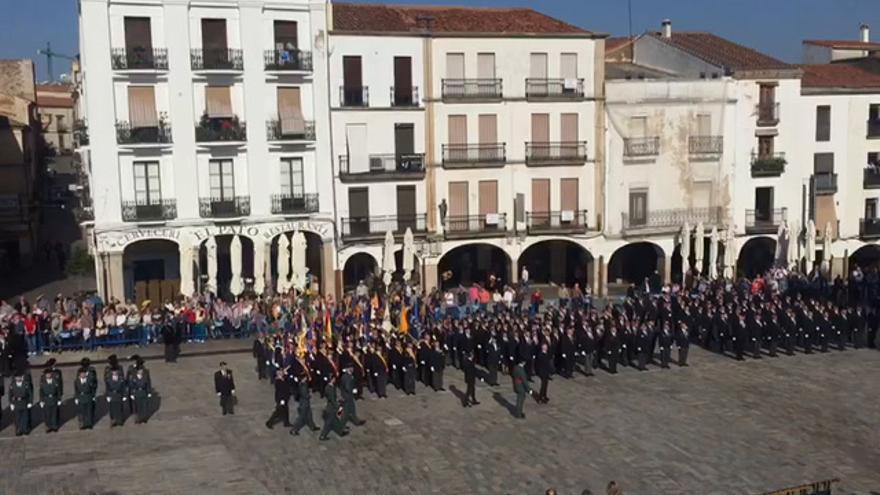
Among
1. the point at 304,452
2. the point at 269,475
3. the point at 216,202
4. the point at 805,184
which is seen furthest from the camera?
the point at 805,184

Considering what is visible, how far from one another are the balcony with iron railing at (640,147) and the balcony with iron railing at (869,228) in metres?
11.7

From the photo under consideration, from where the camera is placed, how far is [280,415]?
77.0 feet

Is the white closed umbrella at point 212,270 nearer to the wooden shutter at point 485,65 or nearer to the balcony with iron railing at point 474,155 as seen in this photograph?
the balcony with iron railing at point 474,155

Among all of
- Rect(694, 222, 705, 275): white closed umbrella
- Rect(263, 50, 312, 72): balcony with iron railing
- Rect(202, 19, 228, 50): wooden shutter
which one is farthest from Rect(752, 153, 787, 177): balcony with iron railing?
Rect(202, 19, 228, 50): wooden shutter

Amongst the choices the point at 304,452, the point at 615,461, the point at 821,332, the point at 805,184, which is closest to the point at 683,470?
the point at 615,461

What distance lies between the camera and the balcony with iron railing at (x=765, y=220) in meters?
45.7

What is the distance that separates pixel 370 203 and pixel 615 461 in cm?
2187

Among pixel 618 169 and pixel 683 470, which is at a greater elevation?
pixel 618 169

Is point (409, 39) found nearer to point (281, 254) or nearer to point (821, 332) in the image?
point (281, 254)

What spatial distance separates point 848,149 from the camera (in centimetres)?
4731

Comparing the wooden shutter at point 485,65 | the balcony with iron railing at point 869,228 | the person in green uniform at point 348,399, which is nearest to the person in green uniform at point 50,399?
the person in green uniform at point 348,399

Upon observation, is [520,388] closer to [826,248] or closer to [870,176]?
[826,248]

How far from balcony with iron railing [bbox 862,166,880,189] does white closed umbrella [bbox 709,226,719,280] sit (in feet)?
28.1

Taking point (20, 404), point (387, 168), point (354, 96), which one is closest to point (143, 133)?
point (354, 96)
